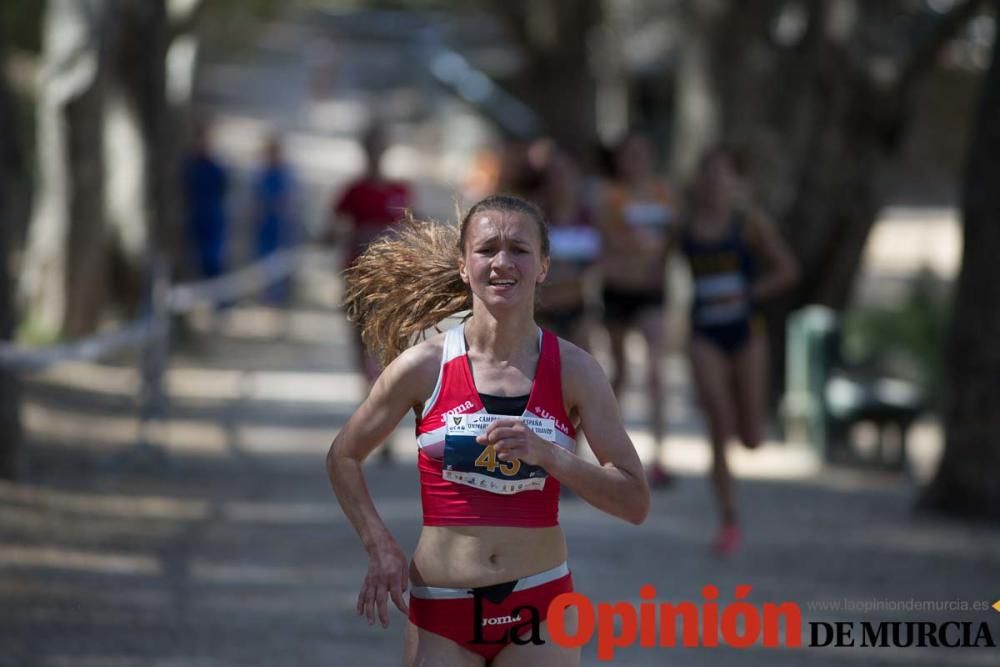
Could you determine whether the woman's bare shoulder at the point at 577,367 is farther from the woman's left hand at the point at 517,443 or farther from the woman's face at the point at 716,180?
the woman's face at the point at 716,180

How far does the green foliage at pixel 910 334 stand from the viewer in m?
17.6

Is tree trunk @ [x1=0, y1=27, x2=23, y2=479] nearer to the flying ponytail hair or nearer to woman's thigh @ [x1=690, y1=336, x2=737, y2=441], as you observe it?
woman's thigh @ [x1=690, y1=336, x2=737, y2=441]

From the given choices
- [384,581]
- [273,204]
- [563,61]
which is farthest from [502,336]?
[563,61]

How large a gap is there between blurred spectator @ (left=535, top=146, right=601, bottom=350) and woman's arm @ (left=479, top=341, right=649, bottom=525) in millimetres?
6868

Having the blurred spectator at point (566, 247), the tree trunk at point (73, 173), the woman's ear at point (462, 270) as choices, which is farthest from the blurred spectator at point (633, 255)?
the woman's ear at point (462, 270)

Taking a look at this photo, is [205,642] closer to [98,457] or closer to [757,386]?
[757,386]

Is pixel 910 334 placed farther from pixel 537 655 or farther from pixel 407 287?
pixel 537 655

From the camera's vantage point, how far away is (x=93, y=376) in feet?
56.0

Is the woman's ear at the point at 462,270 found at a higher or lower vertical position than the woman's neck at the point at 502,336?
higher

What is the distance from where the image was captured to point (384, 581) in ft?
15.1

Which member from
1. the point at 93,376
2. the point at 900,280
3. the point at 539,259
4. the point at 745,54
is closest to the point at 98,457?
the point at 93,376

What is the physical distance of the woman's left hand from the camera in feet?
14.1

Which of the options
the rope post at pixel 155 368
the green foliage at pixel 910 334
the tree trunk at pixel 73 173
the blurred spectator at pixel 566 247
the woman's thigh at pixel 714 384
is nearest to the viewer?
the woman's thigh at pixel 714 384

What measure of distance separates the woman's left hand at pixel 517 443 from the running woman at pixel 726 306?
5.69 meters
